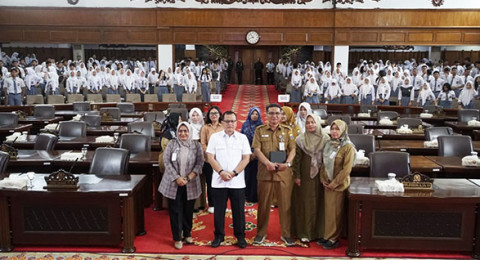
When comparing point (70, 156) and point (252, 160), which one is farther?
point (252, 160)

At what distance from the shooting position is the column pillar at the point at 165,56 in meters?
18.7

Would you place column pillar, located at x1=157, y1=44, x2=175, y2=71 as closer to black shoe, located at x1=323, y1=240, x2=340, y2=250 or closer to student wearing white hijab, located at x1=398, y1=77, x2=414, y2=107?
student wearing white hijab, located at x1=398, y1=77, x2=414, y2=107

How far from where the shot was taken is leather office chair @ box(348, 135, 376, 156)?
6.91 m

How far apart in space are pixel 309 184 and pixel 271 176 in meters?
0.47

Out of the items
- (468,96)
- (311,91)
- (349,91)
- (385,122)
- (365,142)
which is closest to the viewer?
(365,142)

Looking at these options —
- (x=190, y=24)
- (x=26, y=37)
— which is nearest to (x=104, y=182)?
(x=190, y=24)

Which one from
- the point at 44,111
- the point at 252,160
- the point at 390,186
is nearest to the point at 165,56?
the point at 44,111

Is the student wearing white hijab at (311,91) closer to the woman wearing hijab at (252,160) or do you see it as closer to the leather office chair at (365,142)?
the leather office chair at (365,142)

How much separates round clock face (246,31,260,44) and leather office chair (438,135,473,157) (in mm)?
12336

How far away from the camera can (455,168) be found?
611cm

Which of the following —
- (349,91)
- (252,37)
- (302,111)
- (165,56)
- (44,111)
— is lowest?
(44,111)

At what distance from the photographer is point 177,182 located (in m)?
5.08

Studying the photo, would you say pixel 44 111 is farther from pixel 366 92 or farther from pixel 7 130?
pixel 366 92

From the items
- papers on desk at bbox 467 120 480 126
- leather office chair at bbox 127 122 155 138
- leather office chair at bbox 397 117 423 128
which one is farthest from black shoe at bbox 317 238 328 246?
papers on desk at bbox 467 120 480 126
